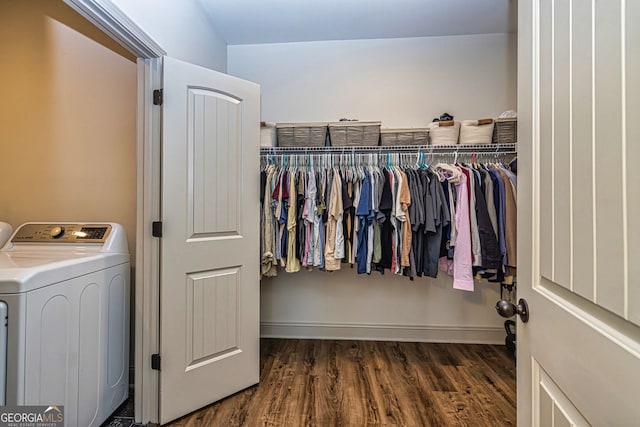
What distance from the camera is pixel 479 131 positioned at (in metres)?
2.21

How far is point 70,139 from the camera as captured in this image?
6.39ft

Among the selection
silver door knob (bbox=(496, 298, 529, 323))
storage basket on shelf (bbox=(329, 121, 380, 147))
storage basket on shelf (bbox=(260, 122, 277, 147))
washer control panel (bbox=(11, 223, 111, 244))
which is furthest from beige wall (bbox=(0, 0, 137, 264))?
silver door knob (bbox=(496, 298, 529, 323))

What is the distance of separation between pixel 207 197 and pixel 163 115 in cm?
49

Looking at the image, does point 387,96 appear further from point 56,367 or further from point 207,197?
point 56,367

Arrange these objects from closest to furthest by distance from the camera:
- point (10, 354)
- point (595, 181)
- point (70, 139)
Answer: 1. point (595, 181)
2. point (10, 354)
3. point (70, 139)

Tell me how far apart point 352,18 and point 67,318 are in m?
2.63

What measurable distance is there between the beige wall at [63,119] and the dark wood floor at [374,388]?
129 cm

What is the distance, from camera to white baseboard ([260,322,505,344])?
2520 mm

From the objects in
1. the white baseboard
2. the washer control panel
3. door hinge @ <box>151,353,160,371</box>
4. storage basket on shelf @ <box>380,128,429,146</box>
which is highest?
storage basket on shelf @ <box>380,128,429,146</box>

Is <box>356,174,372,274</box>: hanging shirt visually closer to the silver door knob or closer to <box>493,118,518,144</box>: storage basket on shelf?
<box>493,118,518,144</box>: storage basket on shelf

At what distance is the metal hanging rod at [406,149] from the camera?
2211 mm

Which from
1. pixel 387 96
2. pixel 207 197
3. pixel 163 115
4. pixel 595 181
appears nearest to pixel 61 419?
pixel 207 197

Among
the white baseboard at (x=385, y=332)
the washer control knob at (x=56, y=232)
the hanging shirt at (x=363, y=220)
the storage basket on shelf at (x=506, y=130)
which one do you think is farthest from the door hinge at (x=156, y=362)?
the storage basket on shelf at (x=506, y=130)

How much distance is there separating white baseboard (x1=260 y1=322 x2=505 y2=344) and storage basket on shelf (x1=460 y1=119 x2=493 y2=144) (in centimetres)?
159
